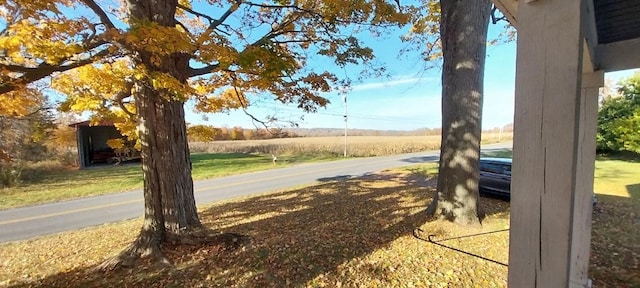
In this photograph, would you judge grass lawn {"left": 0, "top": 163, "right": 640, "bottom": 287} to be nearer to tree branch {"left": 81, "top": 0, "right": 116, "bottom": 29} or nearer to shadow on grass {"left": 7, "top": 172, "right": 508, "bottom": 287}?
shadow on grass {"left": 7, "top": 172, "right": 508, "bottom": 287}

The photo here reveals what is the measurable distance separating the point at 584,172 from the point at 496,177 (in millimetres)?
5900

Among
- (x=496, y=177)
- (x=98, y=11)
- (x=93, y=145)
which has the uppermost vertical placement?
(x=98, y=11)

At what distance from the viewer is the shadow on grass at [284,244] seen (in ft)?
13.6

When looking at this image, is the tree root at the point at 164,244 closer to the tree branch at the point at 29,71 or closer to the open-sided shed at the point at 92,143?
the tree branch at the point at 29,71

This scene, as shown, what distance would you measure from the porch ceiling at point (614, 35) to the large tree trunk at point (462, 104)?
2939 millimetres

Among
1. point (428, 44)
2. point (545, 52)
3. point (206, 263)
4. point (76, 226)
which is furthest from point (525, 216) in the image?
point (428, 44)

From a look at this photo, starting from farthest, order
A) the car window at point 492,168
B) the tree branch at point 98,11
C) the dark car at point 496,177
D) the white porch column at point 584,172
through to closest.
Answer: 1. the car window at point 492,168
2. the dark car at point 496,177
3. the tree branch at point 98,11
4. the white porch column at point 584,172

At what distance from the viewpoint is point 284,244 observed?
202 inches

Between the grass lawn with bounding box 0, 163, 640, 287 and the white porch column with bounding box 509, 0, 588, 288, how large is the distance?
2.74m

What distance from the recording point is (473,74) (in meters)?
5.45

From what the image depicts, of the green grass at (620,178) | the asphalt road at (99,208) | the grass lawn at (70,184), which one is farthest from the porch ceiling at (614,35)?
the grass lawn at (70,184)

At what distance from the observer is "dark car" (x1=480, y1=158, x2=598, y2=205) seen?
800 cm

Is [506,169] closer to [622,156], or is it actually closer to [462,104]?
[462,104]

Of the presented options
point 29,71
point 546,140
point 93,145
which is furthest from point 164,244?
point 93,145
